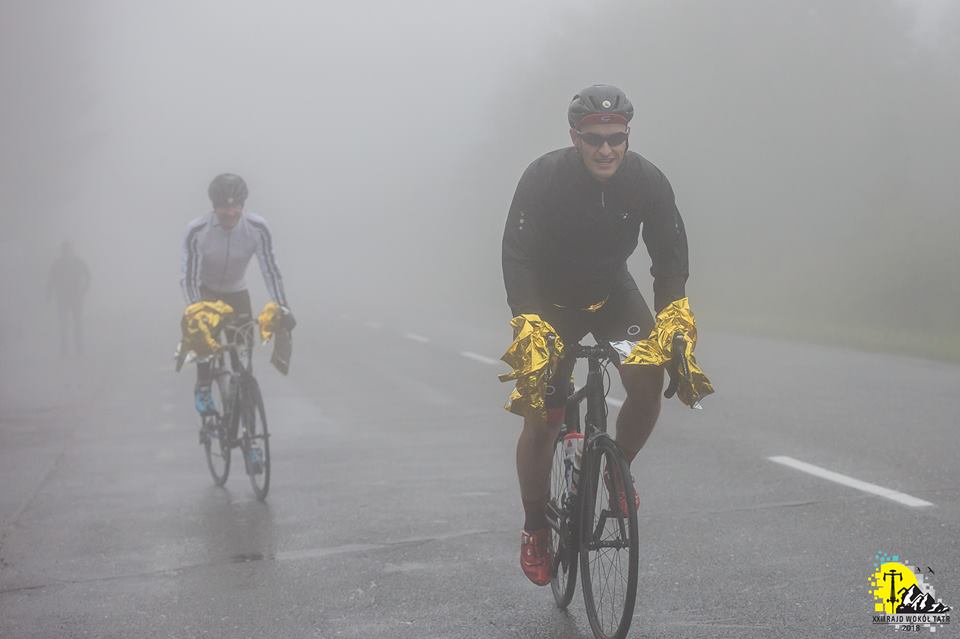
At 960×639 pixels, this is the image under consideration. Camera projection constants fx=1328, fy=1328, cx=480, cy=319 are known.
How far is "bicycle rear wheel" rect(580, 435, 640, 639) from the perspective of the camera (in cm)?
418

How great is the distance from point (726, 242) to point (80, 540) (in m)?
26.4

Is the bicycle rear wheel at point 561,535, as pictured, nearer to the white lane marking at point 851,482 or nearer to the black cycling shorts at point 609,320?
the black cycling shorts at point 609,320

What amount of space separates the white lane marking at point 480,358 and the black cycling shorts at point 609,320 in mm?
11473

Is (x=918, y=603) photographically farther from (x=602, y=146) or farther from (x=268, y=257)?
(x=268, y=257)

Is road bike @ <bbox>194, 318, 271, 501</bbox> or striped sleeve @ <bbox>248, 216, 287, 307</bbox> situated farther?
striped sleeve @ <bbox>248, 216, 287, 307</bbox>

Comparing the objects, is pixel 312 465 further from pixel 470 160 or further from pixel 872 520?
pixel 470 160

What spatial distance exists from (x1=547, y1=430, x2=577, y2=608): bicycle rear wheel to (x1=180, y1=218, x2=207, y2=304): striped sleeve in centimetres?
367

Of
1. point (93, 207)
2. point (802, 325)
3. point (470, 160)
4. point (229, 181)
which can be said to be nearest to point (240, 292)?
point (229, 181)

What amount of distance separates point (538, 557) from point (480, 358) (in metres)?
12.3

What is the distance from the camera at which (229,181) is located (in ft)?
25.9

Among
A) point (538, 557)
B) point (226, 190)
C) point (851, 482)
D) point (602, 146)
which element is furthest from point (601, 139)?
point (226, 190)

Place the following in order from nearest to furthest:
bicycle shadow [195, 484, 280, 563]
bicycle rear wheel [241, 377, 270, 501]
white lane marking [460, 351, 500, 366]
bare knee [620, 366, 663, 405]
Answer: bare knee [620, 366, 663, 405], bicycle shadow [195, 484, 280, 563], bicycle rear wheel [241, 377, 270, 501], white lane marking [460, 351, 500, 366]

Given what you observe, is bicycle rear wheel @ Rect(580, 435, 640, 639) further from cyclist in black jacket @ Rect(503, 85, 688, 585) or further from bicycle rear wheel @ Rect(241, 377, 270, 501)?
bicycle rear wheel @ Rect(241, 377, 270, 501)

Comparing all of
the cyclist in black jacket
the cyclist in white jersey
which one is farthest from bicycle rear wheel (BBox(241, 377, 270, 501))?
the cyclist in black jacket
